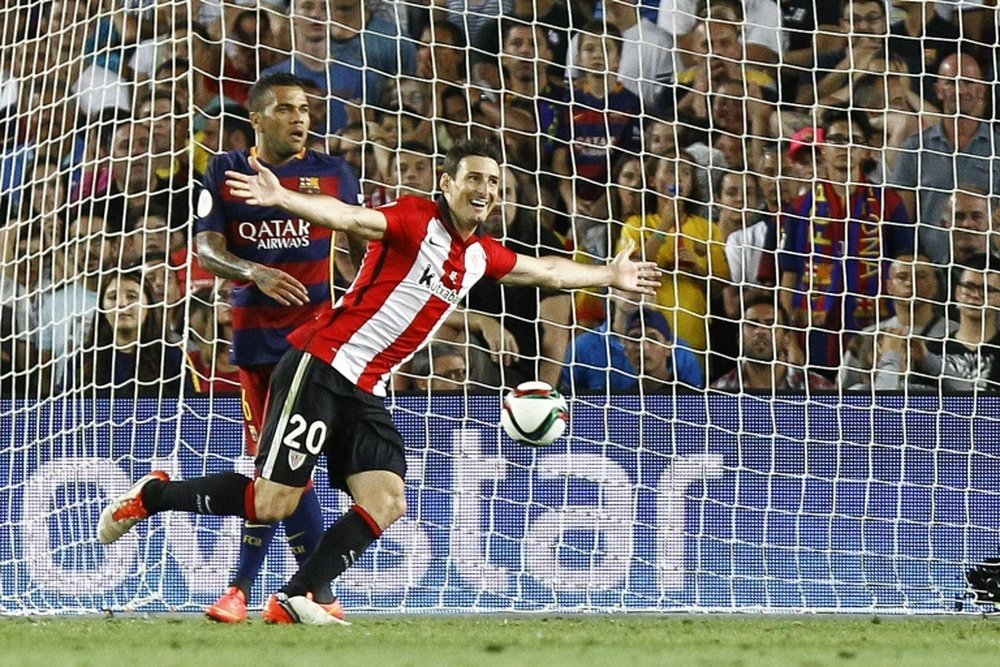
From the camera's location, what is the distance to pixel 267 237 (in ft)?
20.7

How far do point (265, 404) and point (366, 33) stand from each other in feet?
7.96

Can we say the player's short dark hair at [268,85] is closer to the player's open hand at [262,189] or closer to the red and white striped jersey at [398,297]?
the red and white striped jersey at [398,297]

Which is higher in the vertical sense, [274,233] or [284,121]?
[284,121]

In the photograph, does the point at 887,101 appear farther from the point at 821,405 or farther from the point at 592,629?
the point at 592,629

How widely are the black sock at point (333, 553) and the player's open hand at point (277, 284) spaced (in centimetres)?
77

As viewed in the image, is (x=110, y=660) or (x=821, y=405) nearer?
(x=110, y=660)

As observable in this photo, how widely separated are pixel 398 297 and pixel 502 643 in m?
1.22

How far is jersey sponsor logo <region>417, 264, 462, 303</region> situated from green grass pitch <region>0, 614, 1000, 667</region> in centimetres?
112

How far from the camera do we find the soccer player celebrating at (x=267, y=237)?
246 inches

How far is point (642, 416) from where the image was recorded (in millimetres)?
7602

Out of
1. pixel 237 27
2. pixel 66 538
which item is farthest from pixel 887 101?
pixel 66 538

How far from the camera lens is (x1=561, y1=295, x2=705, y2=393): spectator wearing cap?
777cm

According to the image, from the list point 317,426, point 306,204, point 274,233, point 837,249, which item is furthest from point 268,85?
point 837,249

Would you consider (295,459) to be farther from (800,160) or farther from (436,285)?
(800,160)
